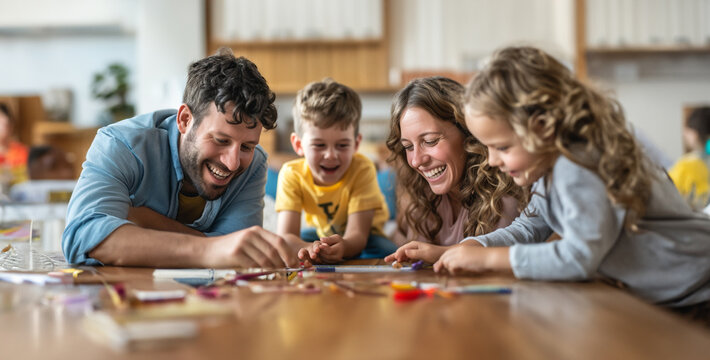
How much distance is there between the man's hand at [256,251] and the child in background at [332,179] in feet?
2.73

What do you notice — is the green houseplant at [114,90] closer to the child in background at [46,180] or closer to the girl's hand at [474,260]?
the child in background at [46,180]

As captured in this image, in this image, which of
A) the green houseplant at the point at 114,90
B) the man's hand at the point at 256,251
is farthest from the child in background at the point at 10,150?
the man's hand at the point at 256,251

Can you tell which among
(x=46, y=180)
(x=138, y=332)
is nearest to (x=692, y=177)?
(x=138, y=332)

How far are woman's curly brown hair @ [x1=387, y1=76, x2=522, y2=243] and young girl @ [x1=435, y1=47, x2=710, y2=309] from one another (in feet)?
1.52

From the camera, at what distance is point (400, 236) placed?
234 cm

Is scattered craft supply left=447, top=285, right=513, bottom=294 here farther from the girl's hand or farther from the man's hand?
the man's hand

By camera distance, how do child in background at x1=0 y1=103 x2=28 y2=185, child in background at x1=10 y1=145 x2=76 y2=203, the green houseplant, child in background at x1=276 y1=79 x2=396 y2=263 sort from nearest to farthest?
child in background at x1=276 y1=79 x2=396 y2=263 → child in background at x1=10 y1=145 x2=76 y2=203 → child in background at x1=0 y1=103 x2=28 y2=185 → the green houseplant

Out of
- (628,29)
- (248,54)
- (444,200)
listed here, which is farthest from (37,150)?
(628,29)

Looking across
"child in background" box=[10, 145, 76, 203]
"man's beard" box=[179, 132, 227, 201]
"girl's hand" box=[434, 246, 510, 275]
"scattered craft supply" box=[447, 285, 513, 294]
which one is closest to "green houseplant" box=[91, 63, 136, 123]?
"child in background" box=[10, 145, 76, 203]

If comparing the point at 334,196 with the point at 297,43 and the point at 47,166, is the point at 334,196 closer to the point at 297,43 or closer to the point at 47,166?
the point at 47,166

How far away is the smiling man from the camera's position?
1327 mm

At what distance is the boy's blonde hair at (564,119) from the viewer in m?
1.09

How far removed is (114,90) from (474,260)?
18.6ft

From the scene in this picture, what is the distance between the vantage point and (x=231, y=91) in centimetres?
156
